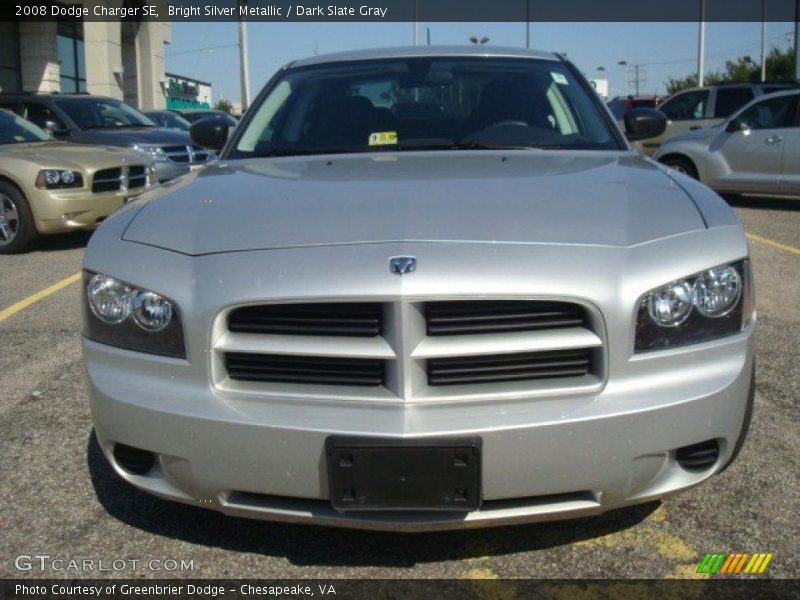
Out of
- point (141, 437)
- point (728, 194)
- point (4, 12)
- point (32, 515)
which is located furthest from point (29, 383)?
point (4, 12)

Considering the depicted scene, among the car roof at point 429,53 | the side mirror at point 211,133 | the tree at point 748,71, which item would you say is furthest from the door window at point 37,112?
the tree at point 748,71

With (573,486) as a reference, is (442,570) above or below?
below

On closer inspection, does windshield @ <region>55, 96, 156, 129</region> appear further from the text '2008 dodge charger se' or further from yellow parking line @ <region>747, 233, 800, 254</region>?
the text '2008 dodge charger se'

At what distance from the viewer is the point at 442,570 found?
2461mm

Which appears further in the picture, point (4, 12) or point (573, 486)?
point (4, 12)

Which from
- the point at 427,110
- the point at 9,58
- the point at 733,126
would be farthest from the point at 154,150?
the point at 9,58

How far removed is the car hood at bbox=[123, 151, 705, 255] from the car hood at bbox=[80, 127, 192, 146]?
352 inches

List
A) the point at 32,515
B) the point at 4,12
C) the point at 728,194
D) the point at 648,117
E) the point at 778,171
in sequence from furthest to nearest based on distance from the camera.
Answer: the point at 4,12 → the point at 728,194 → the point at 778,171 → the point at 648,117 → the point at 32,515

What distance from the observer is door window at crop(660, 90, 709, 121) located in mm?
14547

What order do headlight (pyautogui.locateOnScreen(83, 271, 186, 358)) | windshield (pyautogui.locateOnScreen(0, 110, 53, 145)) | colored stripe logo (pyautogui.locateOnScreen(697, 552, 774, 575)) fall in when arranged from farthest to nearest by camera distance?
windshield (pyautogui.locateOnScreen(0, 110, 53, 145))
colored stripe logo (pyautogui.locateOnScreen(697, 552, 774, 575))
headlight (pyautogui.locateOnScreen(83, 271, 186, 358))

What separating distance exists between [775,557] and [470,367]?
109 cm

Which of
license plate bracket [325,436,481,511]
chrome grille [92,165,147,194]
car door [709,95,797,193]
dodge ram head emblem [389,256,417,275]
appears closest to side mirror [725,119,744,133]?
car door [709,95,797,193]

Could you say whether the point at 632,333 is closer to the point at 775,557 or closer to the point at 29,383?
the point at 775,557

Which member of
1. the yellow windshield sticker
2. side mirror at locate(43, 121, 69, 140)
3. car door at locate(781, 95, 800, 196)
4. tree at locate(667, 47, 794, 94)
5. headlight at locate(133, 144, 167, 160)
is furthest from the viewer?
tree at locate(667, 47, 794, 94)
